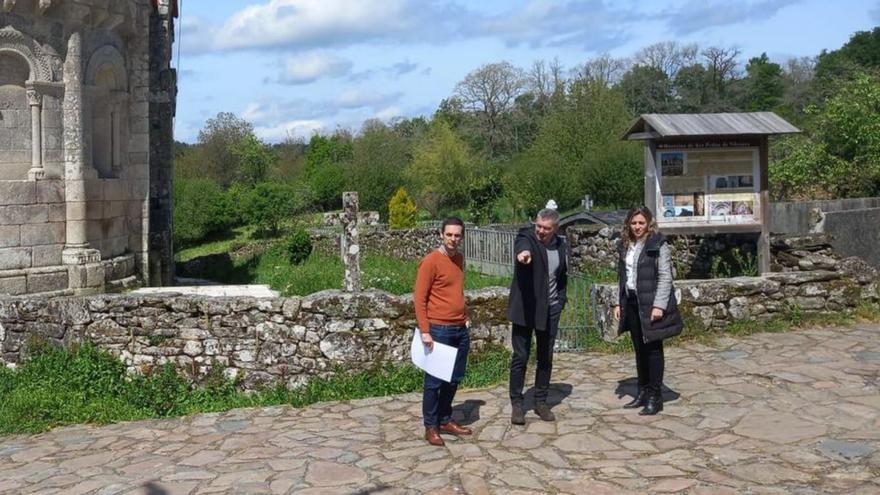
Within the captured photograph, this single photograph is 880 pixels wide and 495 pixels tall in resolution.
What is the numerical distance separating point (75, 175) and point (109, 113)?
1651 millimetres

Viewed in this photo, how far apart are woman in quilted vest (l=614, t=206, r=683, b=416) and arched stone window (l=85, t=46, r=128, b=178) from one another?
382 inches

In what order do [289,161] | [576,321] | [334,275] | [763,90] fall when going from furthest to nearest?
[289,161] → [763,90] → [334,275] → [576,321]

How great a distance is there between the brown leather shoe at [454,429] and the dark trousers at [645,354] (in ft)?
5.29

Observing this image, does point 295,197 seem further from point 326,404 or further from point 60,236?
point 326,404

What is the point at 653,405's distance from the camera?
659cm

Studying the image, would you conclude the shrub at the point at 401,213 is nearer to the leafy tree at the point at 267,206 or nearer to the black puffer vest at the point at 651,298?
the leafy tree at the point at 267,206

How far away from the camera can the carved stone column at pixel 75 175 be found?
11.9m

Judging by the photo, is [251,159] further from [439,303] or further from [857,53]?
[439,303]

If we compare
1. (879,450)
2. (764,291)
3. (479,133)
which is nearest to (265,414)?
(879,450)

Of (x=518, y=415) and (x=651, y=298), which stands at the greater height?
(x=651, y=298)

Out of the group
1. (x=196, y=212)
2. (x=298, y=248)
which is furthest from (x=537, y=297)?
(x=196, y=212)

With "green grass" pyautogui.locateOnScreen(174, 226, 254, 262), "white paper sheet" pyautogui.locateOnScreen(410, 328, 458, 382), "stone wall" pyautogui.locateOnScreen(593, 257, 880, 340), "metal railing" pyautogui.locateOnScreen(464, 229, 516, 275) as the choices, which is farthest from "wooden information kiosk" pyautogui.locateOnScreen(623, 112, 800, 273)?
"green grass" pyautogui.locateOnScreen(174, 226, 254, 262)

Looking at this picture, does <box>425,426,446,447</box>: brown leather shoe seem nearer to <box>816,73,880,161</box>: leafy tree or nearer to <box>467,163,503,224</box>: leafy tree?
<box>816,73,880,161</box>: leafy tree

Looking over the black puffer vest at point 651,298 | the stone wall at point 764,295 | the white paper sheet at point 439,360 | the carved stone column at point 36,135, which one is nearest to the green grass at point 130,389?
the white paper sheet at point 439,360
